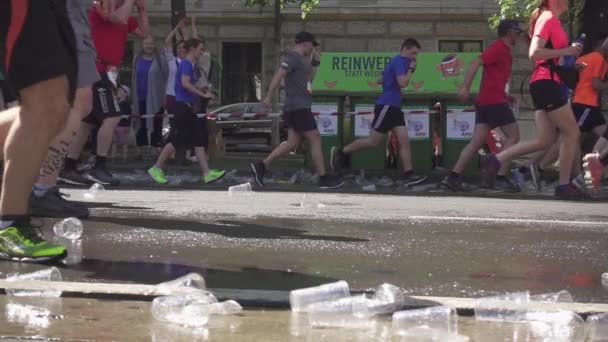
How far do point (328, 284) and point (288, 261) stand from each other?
890mm

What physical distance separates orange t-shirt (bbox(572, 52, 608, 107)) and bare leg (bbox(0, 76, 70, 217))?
8118mm

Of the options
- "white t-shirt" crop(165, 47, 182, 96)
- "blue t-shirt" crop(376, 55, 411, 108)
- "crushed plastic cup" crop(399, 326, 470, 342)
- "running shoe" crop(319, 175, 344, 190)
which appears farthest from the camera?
"white t-shirt" crop(165, 47, 182, 96)

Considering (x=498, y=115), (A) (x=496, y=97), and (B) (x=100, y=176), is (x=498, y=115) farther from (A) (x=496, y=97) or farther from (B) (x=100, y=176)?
(B) (x=100, y=176)

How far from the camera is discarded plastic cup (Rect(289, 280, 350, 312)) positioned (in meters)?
4.12

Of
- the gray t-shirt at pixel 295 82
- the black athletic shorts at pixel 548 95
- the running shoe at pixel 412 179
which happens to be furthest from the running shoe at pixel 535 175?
the gray t-shirt at pixel 295 82

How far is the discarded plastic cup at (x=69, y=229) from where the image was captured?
5.83 meters

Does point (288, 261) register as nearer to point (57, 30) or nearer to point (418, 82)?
point (57, 30)

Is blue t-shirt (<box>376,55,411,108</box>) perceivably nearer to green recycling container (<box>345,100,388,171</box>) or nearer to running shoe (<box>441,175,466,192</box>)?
running shoe (<box>441,175,466,192</box>)

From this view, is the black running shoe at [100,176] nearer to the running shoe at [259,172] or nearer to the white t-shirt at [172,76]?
the running shoe at [259,172]

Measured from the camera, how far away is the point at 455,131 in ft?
49.9

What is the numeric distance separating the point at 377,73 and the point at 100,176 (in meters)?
5.59

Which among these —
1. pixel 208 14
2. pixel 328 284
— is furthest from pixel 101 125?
pixel 208 14

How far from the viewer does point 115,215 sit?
7.19 metres

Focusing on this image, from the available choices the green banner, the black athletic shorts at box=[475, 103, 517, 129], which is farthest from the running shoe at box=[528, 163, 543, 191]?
the green banner
